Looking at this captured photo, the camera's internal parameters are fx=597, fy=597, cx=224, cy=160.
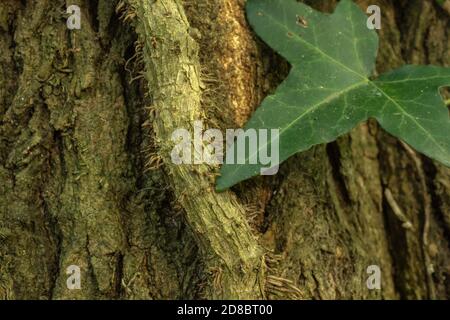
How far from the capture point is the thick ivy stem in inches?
47.6

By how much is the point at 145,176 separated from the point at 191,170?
0.53ft

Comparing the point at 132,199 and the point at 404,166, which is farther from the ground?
the point at 404,166

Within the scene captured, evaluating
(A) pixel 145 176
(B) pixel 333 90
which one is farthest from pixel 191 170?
(B) pixel 333 90

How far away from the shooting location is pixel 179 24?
1.27 m

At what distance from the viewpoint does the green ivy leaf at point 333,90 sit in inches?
47.8

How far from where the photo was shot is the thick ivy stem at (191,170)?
1210mm

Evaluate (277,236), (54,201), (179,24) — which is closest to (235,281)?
(277,236)

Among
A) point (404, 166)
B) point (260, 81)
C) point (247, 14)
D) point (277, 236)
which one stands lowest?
point (277, 236)

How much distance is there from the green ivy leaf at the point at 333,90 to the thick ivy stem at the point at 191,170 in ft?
0.19

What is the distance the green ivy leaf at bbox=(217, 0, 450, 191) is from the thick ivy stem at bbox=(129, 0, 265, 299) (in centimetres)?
6

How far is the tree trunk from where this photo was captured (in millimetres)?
1240

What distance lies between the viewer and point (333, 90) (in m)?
1.28
